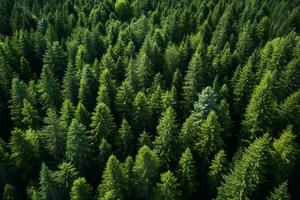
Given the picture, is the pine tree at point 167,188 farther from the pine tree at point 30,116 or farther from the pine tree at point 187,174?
the pine tree at point 30,116

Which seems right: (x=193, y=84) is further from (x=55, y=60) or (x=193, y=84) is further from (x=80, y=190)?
(x=55, y=60)

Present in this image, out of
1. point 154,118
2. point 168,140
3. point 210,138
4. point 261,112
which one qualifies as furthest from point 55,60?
point 261,112

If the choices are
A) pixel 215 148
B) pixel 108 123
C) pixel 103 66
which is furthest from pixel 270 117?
pixel 103 66

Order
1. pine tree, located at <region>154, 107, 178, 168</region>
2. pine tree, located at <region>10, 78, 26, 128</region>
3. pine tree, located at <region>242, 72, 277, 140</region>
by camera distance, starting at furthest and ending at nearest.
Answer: pine tree, located at <region>10, 78, 26, 128</region>
pine tree, located at <region>242, 72, 277, 140</region>
pine tree, located at <region>154, 107, 178, 168</region>

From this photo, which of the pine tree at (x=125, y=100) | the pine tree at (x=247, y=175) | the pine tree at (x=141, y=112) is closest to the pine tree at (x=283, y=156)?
the pine tree at (x=247, y=175)

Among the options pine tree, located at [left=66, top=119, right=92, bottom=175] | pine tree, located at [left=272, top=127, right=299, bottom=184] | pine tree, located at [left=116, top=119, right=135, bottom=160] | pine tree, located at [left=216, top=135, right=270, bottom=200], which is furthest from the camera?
pine tree, located at [left=116, top=119, right=135, bottom=160]

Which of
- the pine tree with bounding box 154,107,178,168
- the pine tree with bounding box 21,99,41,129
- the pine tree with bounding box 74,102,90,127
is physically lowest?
the pine tree with bounding box 21,99,41,129

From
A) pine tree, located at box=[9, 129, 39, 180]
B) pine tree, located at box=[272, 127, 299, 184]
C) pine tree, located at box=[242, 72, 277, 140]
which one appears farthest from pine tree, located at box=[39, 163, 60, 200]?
pine tree, located at box=[242, 72, 277, 140]

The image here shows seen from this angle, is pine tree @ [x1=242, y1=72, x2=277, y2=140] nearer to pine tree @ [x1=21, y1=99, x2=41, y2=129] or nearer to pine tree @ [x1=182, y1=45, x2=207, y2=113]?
pine tree @ [x1=182, y1=45, x2=207, y2=113]
